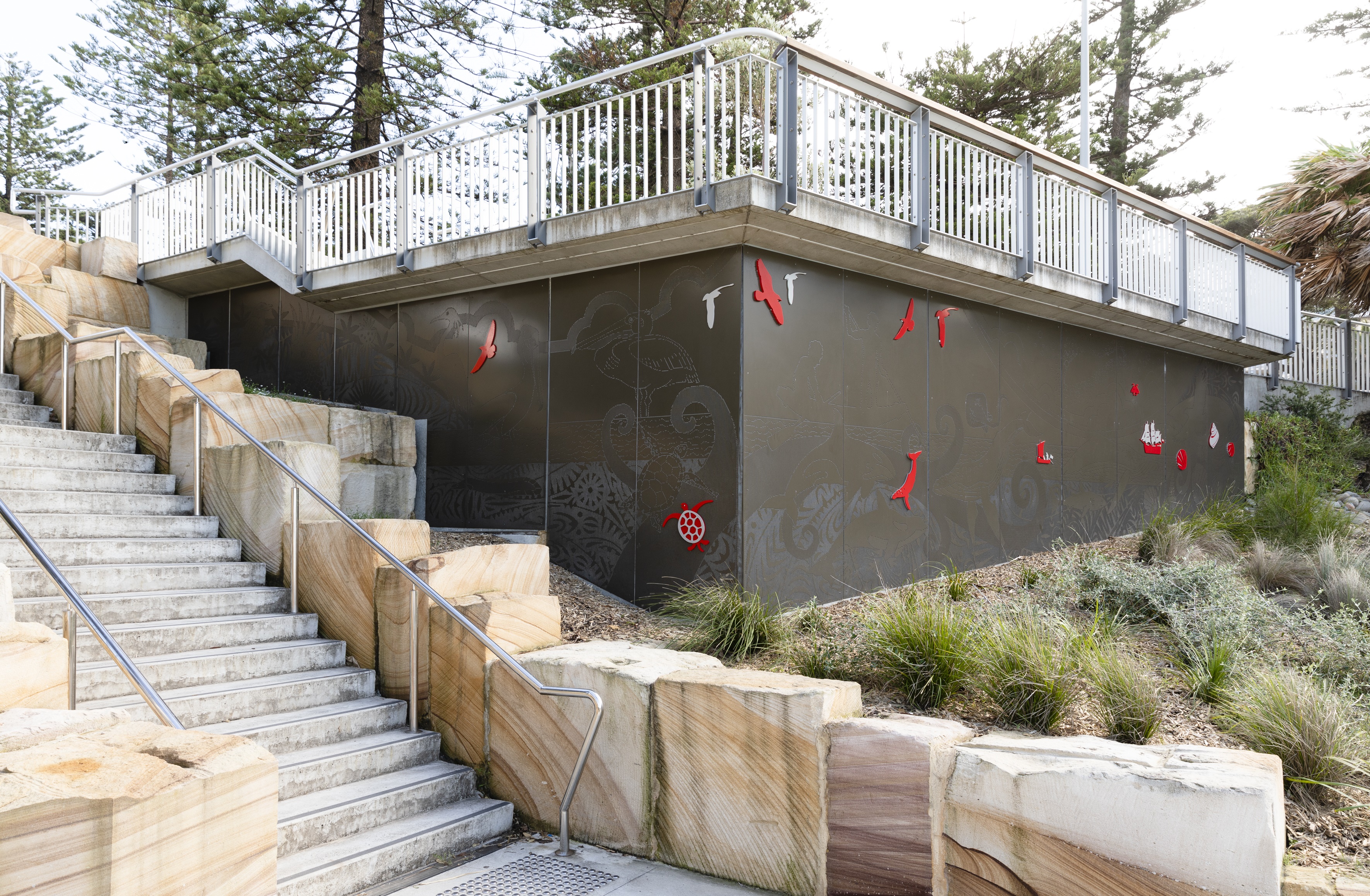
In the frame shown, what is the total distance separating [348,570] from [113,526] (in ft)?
5.50

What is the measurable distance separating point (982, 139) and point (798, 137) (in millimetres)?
3050

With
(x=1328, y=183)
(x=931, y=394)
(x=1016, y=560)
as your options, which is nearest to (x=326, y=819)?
(x=931, y=394)

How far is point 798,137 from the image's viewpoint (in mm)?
7719

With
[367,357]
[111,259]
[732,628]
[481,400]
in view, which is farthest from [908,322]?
[111,259]

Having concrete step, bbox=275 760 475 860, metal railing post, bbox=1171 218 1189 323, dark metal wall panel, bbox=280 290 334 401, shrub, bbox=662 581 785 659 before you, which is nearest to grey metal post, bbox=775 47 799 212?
shrub, bbox=662 581 785 659

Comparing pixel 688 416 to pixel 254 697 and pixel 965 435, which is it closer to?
pixel 965 435

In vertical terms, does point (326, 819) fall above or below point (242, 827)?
below

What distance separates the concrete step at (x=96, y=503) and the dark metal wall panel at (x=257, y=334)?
20.1ft

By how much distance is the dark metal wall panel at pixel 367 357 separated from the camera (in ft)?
36.3

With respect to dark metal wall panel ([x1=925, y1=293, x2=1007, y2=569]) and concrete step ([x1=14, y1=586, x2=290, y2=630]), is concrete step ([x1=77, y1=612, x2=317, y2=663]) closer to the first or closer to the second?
concrete step ([x1=14, y1=586, x2=290, y2=630])

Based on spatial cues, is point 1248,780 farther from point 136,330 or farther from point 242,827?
point 136,330

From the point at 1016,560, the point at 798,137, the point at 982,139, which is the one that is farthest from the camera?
the point at 1016,560

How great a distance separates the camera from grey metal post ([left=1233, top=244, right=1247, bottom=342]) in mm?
13516

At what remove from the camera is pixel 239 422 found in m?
7.52
